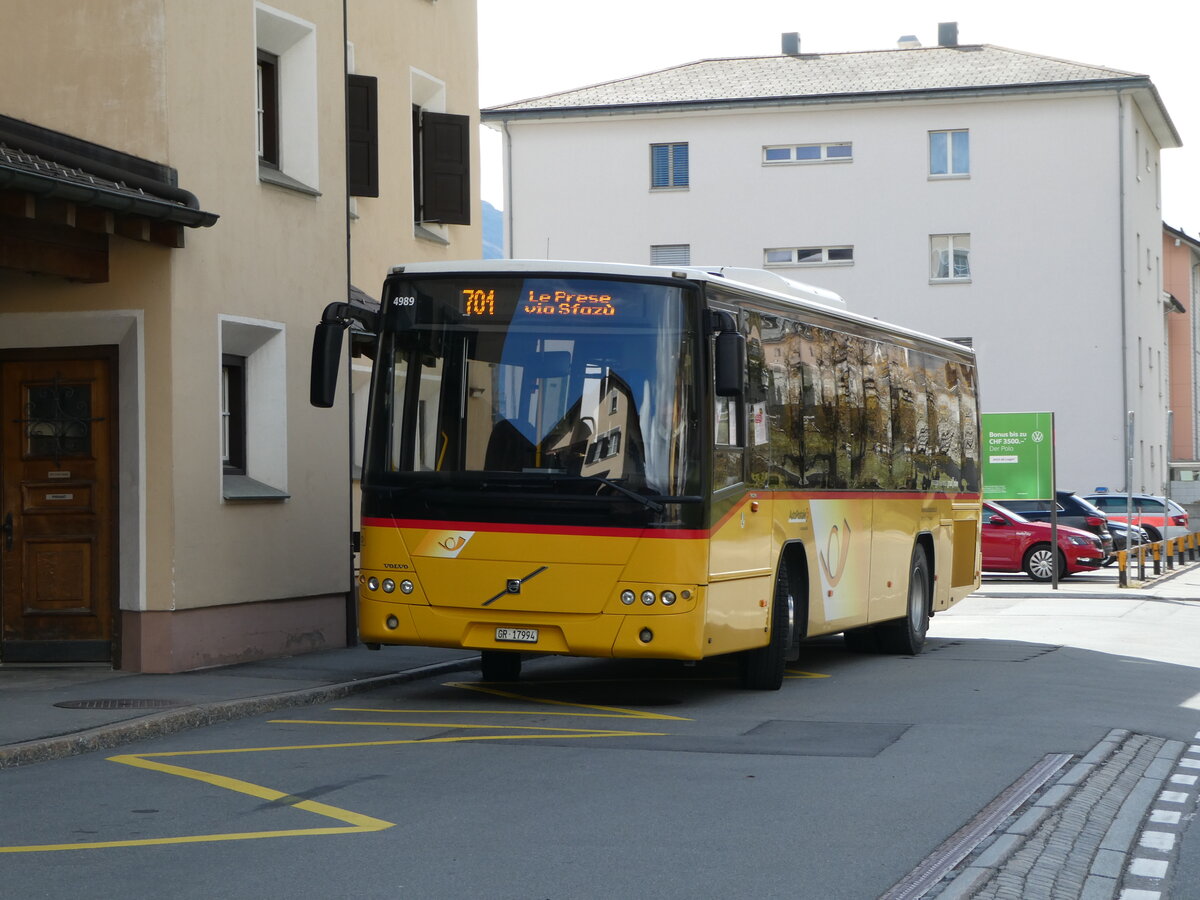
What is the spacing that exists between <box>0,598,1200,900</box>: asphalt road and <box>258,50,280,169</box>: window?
5483 mm

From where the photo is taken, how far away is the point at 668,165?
5075cm

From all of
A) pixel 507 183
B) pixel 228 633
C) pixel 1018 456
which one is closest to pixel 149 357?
pixel 228 633

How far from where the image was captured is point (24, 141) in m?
13.0

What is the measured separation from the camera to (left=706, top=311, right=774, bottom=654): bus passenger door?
12125mm

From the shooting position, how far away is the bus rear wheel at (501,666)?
1452 cm

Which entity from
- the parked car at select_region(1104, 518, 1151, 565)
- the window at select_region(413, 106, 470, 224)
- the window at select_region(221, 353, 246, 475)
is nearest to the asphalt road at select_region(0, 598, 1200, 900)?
the window at select_region(221, 353, 246, 475)

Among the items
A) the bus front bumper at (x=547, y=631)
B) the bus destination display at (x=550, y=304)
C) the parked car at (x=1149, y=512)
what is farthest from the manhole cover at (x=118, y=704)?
the parked car at (x=1149, y=512)

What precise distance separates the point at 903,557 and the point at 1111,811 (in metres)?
9.07

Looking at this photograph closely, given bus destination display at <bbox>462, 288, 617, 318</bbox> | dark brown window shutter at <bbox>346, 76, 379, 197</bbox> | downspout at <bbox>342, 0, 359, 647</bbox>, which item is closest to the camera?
bus destination display at <bbox>462, 288, 617, 318</bbox>

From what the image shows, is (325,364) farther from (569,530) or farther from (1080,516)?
(1080,516)

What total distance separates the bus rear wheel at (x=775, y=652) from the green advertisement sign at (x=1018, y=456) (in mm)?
17737

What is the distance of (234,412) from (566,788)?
313 inches

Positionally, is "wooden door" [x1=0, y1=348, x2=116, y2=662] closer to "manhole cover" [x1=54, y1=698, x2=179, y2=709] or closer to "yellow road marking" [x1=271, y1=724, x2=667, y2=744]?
"manhole cover" [x1=54, y1=698, x2=179, y2=709]

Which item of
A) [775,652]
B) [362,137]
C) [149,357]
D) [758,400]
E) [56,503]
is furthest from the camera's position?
[362,137]
